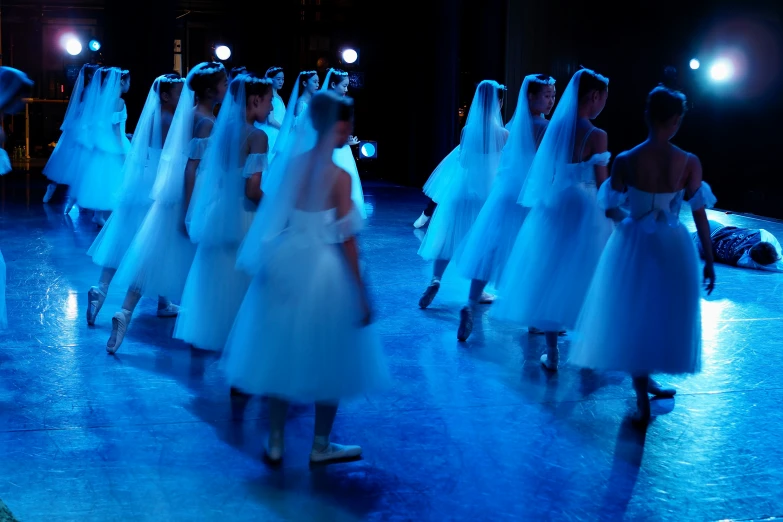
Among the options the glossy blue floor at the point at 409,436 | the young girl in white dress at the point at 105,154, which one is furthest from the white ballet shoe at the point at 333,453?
the young girl in white dress at the point at 105,154

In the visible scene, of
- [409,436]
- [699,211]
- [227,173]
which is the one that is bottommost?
[409,436]

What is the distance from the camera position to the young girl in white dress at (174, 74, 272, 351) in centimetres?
418

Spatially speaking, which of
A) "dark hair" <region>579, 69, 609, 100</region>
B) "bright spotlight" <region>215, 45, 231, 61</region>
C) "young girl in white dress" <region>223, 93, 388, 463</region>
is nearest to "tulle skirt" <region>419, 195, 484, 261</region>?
"dark hair" <region>579, 69, 609, 100</region>

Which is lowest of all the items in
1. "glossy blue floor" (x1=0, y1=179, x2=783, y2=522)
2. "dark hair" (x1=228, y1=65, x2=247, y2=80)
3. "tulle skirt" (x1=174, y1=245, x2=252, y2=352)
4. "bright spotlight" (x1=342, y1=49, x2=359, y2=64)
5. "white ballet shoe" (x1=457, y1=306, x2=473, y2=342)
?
"glossy blue floor" (x1=0, y1=179, x2=783, y2=522)

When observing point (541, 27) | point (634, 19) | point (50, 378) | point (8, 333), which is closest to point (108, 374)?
point (50, 378)

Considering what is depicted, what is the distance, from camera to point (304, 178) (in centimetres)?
319

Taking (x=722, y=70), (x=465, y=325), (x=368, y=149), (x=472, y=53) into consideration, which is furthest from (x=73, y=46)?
(x=465, y=325)

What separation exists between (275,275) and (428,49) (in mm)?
11802

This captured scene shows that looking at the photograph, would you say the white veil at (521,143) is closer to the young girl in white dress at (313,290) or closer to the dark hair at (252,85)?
the dark hair at (252,85)

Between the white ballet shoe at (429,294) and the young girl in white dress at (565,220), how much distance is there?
4.40 feet

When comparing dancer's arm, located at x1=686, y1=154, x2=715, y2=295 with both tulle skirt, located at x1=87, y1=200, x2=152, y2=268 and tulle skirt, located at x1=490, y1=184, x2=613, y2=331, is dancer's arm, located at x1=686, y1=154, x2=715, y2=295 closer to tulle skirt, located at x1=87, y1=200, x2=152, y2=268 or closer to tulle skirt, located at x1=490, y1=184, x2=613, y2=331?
tulle skirt, located at x1=490, y1=184, x2=613, y2=331

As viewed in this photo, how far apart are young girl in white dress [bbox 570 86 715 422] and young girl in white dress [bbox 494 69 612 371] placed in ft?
1.97

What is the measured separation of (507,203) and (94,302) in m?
2.57

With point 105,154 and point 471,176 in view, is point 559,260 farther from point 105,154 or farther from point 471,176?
point 105,154
